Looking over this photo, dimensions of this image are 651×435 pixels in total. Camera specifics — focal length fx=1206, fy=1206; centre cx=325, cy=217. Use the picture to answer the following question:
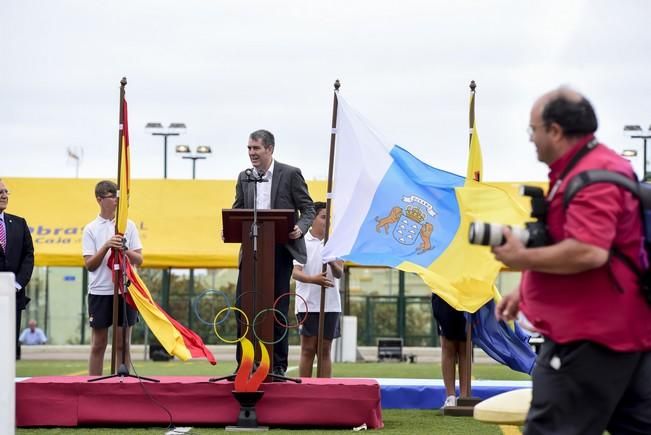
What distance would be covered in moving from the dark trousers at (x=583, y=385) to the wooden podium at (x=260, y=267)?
4.77 meters

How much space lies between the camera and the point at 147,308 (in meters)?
10.3

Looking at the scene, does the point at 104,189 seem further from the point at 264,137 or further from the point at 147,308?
the point at 264,137

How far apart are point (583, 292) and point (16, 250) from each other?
290 inches

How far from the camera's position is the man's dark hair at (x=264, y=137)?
33.8 ft

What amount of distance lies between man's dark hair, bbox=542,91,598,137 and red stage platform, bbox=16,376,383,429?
15.7 ft

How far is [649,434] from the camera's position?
4.74 m

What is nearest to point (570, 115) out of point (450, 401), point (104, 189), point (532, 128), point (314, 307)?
point (532, 128)

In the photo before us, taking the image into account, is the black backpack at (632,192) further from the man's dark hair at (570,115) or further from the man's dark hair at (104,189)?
the man's dark hair at (104,189)

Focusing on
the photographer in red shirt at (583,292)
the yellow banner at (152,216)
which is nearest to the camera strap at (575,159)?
the photographer in red shirt at (583,292)

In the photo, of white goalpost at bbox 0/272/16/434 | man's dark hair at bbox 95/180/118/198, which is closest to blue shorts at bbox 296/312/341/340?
man's dark hair at bbox 95/180/118/198

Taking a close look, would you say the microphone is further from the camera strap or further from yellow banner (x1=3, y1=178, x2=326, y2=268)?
yellow banner (x1=3, y1=178, x2=326, y2=268)

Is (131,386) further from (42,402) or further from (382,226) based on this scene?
(382,226)

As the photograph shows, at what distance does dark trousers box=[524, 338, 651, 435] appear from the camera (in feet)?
15.1

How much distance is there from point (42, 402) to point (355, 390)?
95.9 inches
